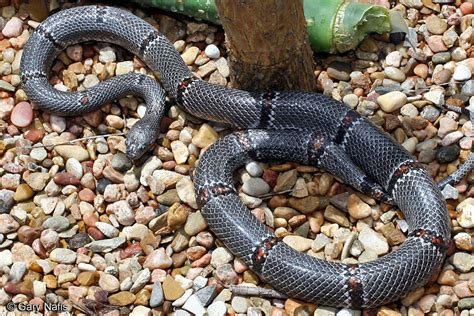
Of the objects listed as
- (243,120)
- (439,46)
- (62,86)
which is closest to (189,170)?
(243,120)

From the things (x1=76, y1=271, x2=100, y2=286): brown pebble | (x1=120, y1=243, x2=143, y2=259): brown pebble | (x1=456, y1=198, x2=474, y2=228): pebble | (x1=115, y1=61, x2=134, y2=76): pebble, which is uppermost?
(x1=115, y1=61, x2=134, y2=76): pebble

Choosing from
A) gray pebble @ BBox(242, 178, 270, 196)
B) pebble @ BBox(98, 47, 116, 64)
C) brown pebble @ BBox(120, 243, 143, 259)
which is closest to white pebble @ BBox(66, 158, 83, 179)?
brown pebble @ BBox(120, 243, 143, 259)

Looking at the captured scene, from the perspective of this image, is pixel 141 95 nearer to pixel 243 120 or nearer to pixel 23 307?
pixel 243 120

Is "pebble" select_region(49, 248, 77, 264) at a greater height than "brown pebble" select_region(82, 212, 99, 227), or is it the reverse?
"brown pebble" select_region(82, 212, 99, 227)

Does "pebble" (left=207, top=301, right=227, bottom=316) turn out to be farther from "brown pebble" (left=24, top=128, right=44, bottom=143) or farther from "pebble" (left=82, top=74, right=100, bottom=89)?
"pebble" (left=82, top=74, right=100, bottom=89)

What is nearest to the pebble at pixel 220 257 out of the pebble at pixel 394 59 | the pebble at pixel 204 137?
Result: the pebble at pixel 204 137

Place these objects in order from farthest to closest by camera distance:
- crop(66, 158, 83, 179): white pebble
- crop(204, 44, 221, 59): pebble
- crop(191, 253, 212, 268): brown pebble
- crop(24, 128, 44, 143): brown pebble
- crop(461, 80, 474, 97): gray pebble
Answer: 1. crop(204, 44, 221, 59): pebble
2. crop(24, 128, 44, 143): brown pebble
3. crop(461, 80, 474, 97): gray pebble
4. crop(66, 158, 83, 179): white pebble
5. crop(191, 253, 212, 268): brown pebble

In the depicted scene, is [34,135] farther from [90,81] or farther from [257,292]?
[257,292]
